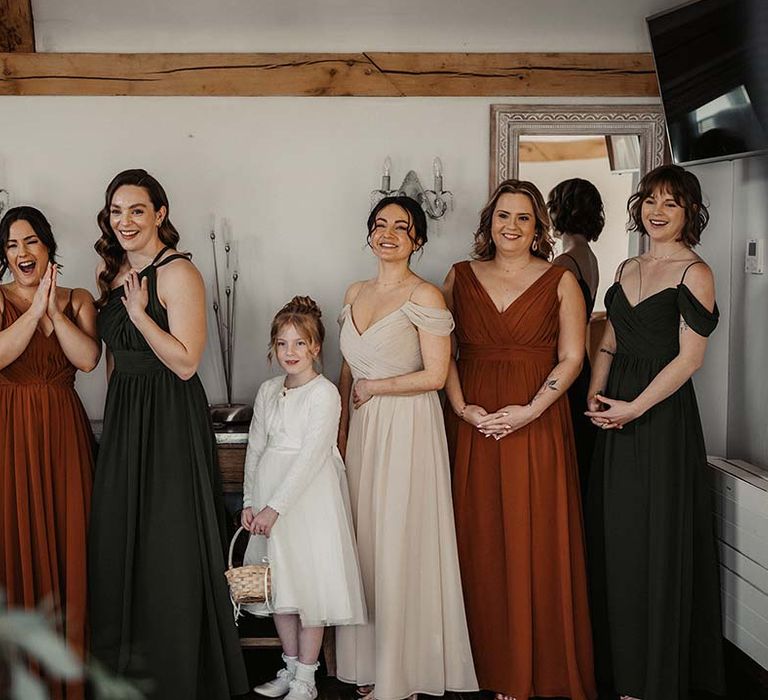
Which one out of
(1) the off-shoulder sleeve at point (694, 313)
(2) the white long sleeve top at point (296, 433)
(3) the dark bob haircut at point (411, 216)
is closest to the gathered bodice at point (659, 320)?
(1) the off-shoulder sleeve at point (694, 313)

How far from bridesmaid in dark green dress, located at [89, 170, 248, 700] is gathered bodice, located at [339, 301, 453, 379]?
515 mm

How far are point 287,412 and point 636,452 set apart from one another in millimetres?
1095

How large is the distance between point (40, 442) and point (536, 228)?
1.68 m

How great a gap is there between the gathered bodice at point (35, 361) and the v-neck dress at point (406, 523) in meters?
0.89

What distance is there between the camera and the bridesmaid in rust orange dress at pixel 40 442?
9.07 ft

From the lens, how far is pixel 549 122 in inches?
141

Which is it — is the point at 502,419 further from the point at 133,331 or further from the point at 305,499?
the point at 133,331

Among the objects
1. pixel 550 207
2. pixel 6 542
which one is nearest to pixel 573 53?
pixel 550 207

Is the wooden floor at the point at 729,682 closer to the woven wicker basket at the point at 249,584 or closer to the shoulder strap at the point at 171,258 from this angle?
the woven wicker basket at the point at 249,584

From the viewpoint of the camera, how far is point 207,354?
12.0ft

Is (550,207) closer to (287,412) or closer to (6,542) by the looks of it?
(287,412)

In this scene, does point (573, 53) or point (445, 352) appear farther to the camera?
point (573, 53)

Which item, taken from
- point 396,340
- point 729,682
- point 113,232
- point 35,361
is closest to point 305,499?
point 396,340

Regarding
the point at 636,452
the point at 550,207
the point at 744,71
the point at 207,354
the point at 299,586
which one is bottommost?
the point at 299,586
